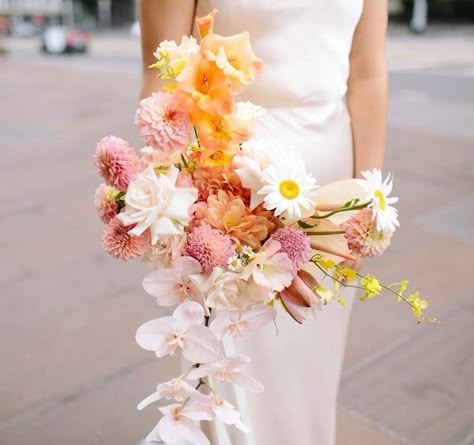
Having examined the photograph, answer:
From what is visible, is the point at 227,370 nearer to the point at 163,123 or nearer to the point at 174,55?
the point at 163,123

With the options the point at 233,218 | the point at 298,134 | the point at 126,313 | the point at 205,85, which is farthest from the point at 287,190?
the point at 126,313

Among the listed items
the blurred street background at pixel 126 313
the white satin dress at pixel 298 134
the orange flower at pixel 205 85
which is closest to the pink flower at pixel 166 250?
the orange flower at pixel 205 85

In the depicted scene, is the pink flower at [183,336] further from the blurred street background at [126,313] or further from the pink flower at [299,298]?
the blurred street background at [126,313]

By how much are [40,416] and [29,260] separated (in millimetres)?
1676

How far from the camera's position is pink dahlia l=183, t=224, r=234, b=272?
1.01 meters

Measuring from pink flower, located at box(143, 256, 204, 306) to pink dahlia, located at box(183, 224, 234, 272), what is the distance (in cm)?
1

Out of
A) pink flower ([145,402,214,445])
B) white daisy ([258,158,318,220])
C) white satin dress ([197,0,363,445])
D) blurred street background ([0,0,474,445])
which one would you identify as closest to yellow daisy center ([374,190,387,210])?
white daisy ([258,158,318,220])

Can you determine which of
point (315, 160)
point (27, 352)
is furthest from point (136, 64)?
point (315, 160)

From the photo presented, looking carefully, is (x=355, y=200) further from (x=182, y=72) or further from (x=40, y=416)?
(x=40, y=416)

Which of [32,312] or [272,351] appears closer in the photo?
[272,351]

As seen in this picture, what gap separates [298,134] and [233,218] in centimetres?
73

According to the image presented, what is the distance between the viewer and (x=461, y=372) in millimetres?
2885

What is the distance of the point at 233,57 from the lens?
1010mm

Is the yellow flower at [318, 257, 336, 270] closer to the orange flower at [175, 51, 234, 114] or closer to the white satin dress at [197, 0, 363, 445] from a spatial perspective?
the orange flower at [175, 51, 234, 114]
